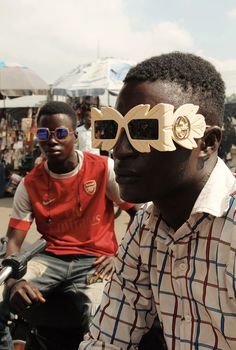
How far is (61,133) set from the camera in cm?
294

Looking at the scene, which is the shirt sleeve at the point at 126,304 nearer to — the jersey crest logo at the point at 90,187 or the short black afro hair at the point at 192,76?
the short black afro hair at the point at 192,76

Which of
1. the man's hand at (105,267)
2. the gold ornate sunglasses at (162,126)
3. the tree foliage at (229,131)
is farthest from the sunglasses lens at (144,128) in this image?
the tree foliage at (229,131)

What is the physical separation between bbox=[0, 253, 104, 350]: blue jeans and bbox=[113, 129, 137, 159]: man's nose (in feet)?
4.27

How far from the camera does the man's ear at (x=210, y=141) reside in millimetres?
1320

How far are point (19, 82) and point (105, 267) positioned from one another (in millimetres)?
7174

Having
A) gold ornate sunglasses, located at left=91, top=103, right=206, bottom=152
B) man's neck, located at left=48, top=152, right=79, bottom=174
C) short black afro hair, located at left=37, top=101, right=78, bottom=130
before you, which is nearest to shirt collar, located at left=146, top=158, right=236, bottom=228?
gold ornate sunglasses, located at left=91, top=103, right=206, bottom=152

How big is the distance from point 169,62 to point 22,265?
0.95 metres

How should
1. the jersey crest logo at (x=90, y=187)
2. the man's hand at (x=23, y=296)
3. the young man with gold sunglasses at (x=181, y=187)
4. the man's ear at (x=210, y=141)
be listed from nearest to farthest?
the young man with gold sunglasses at (x=181, y=187) < the man's ear at (x=210, y=141) < the man's hand at (x=23, y=296) < the jersey crest logo at (x=90, y=187)

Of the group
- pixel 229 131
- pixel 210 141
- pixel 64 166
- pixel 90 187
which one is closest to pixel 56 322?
pixel 90 187

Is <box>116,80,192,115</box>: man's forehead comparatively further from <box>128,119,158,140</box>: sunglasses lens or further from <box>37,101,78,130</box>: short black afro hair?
<box>37,101,78,130</box>: short black afro hair

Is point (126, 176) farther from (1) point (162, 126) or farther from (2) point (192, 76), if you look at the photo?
(2) point (192, 76)

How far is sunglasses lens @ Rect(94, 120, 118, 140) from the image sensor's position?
1354 millimetres

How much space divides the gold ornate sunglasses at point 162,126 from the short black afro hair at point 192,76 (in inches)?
2.6

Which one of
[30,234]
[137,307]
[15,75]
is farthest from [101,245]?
[15,75]
